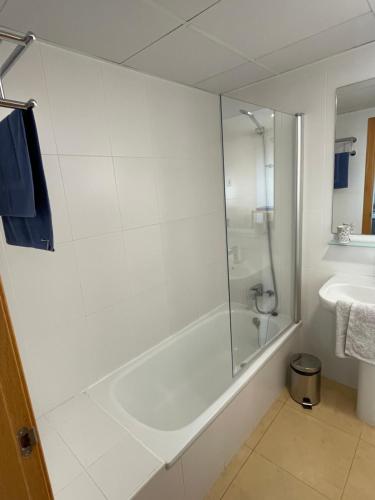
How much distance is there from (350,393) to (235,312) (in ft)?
3.42

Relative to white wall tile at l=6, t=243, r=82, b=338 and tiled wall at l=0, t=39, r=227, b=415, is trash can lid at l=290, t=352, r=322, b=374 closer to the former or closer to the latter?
tiled wall at l=0, t=39, r=227, b=415

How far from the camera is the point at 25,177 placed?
0.86 meters

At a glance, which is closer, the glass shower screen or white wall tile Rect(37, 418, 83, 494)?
white wall tile Rect(37, 418, 83, 494)

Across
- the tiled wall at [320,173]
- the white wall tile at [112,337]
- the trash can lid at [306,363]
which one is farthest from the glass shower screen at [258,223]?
the white wall tile at [112,337]

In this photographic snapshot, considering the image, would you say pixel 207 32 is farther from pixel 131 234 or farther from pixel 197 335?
pixel 197 335

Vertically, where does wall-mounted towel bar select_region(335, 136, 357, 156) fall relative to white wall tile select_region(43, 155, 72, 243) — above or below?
above

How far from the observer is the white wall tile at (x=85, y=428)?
123 centimetres

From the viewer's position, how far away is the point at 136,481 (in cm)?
107

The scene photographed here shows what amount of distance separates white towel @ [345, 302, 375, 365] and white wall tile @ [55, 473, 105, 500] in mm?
1396

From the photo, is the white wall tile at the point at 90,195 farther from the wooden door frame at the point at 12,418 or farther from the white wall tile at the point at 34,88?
the wooden door frame at the point at 12,418

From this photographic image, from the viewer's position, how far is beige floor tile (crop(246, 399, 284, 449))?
5.50 ft

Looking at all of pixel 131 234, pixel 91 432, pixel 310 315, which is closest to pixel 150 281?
pixel 131 234

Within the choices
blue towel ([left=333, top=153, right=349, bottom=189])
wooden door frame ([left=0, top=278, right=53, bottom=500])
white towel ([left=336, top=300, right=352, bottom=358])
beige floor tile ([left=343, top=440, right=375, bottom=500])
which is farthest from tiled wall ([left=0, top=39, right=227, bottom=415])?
beige floor tile ([left=343, top=440, right=375, bottom=500])

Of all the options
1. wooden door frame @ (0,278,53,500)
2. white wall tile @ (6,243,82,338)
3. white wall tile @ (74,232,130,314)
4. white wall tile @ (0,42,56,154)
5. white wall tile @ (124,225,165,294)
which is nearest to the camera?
wooden door frame @ (0,278,53,500)
